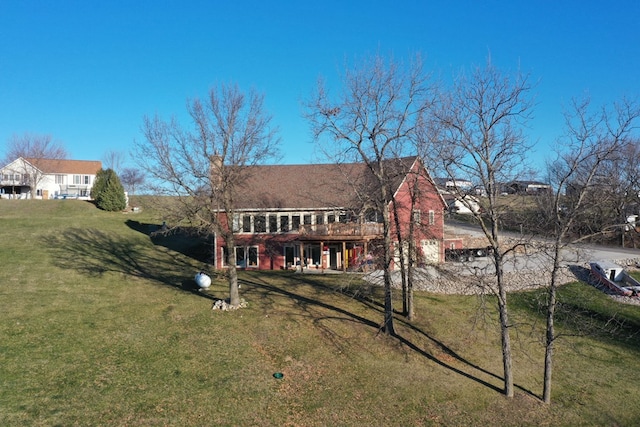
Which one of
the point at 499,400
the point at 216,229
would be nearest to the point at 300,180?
the point at 216,229

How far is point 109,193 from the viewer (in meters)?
45.2

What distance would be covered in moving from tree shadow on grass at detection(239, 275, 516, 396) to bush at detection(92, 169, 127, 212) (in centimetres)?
2881

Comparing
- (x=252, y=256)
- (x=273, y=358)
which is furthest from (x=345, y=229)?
(x=273, y=358)

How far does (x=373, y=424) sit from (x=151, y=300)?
12527mm

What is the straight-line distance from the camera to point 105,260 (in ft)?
83.6

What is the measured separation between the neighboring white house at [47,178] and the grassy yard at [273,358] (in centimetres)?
4122

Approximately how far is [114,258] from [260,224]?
9895 millimetres

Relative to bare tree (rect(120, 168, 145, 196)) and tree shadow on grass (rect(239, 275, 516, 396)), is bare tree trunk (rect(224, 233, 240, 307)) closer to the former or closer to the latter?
tree shadow on grass (rect(239, 275, 516, 396))

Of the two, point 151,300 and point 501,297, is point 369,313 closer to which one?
point 501,297

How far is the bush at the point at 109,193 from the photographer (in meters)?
45.3

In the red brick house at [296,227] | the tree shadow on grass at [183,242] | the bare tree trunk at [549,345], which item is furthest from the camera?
the tree shadow on grass at [183,242]

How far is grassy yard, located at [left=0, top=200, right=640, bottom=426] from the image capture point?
11.1 meters

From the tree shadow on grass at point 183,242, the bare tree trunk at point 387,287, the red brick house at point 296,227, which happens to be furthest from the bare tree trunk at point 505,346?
the tree shadow on grass at point 183,242

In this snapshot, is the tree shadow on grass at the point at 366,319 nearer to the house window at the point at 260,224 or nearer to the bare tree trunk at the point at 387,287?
the bare tree trunk at the point at 387,287
